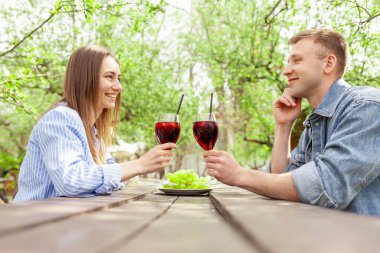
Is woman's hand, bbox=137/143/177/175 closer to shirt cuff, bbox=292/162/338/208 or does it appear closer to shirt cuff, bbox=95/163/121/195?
shirt cuff, bbox=95/163/121/195

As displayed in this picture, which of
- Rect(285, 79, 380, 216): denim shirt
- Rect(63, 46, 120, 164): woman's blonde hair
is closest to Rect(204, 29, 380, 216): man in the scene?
Rect(285, 79, 380, 216): denim shirt

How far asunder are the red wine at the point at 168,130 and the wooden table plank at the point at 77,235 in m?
1.24

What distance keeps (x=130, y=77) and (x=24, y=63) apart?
A: 2.57 meters

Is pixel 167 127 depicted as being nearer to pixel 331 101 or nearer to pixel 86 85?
pixel 86 85

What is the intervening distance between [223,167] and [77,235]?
1.19m

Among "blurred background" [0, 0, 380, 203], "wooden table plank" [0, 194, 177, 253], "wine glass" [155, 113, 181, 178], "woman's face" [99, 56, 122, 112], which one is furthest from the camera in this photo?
"blurred background" [0, 0, 380, 203]

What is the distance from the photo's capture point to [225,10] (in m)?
10.2

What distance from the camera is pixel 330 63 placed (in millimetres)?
2600

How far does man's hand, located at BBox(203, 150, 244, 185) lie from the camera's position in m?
1.80

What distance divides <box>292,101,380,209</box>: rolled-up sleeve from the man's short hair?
97 cm

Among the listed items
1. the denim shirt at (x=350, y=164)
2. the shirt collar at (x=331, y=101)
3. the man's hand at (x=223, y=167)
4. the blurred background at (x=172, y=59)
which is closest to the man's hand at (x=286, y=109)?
the shirt collar at (x=331, y=101)

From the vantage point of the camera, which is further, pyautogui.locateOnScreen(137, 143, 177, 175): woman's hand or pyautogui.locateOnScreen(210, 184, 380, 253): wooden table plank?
pyautogui.locateOnScreen(137, 143, 177, 175): woman's hand

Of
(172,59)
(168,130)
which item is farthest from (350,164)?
(172,59)

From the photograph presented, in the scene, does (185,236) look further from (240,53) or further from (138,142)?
(138,142)
